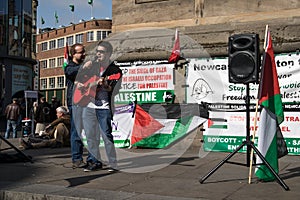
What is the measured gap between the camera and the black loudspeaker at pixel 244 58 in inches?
263

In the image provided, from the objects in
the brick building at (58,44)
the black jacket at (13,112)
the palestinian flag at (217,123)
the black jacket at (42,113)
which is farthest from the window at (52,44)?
the palestinian flag at (217,123)

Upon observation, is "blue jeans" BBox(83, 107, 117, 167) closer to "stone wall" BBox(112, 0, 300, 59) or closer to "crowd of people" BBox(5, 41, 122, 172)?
"crowd of people" BBox(5, 41, 122, 172)

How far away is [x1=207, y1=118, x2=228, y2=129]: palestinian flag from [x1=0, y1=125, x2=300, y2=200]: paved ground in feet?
4.34

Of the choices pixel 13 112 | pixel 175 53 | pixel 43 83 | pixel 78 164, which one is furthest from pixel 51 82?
pixel 78 164

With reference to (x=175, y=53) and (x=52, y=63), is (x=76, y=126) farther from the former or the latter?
(x=52, y=63)

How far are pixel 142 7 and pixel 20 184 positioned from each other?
683 centimetres

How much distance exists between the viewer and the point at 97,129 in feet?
25.1

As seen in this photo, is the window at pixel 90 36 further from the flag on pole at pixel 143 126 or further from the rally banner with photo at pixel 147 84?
the flag on pole at pixel 143 126

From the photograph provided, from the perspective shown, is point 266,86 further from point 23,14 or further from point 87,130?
point 23,14

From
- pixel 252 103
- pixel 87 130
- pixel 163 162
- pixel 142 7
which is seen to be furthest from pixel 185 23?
pixel 87 130

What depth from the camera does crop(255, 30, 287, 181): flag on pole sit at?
6.75 meters

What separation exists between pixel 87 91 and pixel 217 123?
154 inches

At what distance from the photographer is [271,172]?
6.26 meters

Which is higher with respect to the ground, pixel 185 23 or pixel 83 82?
pixel 185 23
